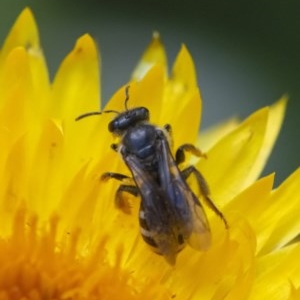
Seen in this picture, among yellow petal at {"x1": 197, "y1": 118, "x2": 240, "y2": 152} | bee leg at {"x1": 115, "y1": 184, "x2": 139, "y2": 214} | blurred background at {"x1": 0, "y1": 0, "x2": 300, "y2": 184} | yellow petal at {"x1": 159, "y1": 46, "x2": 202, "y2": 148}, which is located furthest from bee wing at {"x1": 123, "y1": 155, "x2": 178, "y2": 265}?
blurred background at {"x1": 0, "y1": 0, "x2": 300, "y2": 184}

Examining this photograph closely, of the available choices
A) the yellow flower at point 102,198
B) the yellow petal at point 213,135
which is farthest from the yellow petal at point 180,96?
the yellow petal at point 213,135

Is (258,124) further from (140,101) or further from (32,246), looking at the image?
(32,246)

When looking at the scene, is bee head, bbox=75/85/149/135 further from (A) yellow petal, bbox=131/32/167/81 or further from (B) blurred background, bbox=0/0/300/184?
(B) blurred background, bbox=0/0/300/184

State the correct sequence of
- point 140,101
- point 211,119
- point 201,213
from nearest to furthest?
point 201,213 → point 140,101 → point 211,119

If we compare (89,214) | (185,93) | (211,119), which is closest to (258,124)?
(185,93)

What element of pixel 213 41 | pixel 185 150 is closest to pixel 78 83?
pixel 185 150

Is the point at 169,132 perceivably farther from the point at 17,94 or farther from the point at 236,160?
the point at 17,94

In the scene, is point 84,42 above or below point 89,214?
Answer: above

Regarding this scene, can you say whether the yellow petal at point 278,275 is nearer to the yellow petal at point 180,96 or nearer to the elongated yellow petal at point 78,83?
the yellow petal at point 180,96
